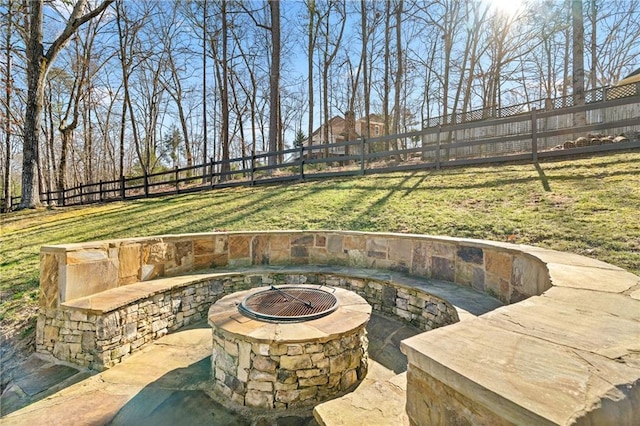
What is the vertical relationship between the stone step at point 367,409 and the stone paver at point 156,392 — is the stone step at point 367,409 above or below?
above

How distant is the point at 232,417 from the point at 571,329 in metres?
2.26

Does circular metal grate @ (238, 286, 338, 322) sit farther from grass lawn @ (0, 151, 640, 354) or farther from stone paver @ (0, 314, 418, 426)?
grass lawn @ (0, 151, 640, 354)

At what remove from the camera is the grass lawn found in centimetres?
400

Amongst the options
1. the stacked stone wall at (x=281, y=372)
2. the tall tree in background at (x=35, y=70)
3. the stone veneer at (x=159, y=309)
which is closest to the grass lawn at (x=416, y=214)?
the stone veneer at (x=159, y=309)

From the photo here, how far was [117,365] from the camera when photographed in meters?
3.13

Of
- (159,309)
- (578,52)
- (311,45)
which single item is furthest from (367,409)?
(311,45)

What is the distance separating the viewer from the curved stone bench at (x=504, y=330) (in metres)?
0.94

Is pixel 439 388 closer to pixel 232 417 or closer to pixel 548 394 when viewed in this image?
pixel 548 394

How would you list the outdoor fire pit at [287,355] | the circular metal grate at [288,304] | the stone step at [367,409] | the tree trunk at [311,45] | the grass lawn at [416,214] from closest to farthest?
the stone step at [367,409] → the outdoor fire pit at [287,355] → the circular metal grate at [288,304] → the grass lawn at [416,214] → the tree trunk at [311,45]

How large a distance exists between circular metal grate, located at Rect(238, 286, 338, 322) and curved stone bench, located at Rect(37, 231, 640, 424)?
4.69 ft

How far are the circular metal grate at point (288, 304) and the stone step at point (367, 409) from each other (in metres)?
0.98

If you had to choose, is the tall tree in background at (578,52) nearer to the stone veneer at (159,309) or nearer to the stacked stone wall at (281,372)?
the stone veneer at (159,309)

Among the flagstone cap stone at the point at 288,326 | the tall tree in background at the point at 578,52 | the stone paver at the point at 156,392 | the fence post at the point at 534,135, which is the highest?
the tall tree in background at the point at 578,52

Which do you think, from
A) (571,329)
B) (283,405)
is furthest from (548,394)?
(283,405)
